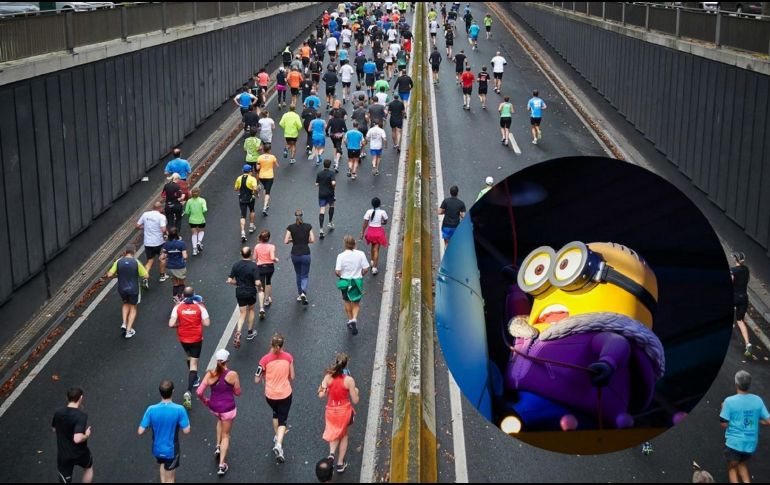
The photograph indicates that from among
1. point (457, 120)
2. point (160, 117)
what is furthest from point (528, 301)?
point (457, 120)

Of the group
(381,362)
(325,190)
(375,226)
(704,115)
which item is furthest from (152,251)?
(704,115)

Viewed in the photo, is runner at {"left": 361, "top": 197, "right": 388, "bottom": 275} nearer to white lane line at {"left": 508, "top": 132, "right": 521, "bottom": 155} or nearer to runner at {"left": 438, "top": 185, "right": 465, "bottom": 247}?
runner at {"left": 438, "top": 185, "right": 465, "bottom": 247}

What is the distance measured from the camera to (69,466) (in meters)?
11.2

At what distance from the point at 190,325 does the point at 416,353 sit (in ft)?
11.7

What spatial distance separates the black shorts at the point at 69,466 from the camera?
441 inches

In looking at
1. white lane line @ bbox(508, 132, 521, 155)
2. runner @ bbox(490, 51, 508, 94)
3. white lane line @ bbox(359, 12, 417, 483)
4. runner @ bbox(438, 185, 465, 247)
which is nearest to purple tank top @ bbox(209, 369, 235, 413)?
white lane line @ bbox(359, 12, 417, 483)

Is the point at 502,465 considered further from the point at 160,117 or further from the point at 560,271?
the point at 160,117

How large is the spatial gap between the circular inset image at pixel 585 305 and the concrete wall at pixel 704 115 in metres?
14.9

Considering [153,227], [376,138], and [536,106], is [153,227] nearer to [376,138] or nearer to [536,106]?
[376,138]

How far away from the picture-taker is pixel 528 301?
5301mm

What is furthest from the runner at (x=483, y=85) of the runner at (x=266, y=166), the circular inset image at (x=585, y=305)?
the circular inset image at (x=585, y=305)

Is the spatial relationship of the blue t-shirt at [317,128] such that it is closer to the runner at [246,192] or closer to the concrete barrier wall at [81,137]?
the concrete barrier wall at [81,137]

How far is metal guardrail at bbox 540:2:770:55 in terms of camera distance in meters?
19.7

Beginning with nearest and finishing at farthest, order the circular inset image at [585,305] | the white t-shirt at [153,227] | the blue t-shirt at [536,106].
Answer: the circular inset image at [585,305] → the white t-shirt at [153,227] → the blue t-shirt at [536,106]
